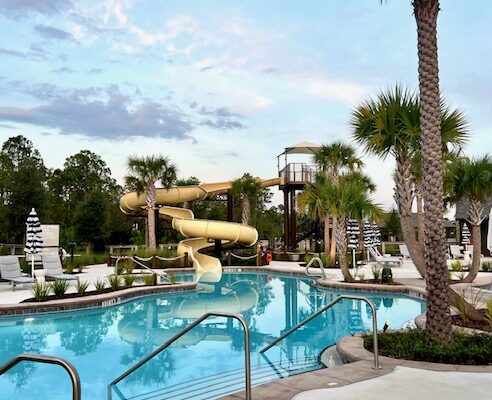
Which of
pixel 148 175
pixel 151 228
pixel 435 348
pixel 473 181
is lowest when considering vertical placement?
pixel 435 348

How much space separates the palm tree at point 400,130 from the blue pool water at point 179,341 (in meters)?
2.90

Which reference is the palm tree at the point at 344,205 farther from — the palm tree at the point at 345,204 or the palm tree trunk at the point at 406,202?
the palm tree trunk at the point at 406,202

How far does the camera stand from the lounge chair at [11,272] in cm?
1520

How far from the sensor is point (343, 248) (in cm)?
1734

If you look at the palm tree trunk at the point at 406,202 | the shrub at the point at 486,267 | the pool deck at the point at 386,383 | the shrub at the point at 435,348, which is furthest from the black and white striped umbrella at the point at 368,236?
the pool deck at the point at 386,383

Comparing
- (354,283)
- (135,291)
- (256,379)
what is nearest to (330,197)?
(354,283)

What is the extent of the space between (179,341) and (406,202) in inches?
208

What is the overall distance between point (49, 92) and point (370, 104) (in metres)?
18.3

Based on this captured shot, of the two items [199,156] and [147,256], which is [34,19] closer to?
[147,256]

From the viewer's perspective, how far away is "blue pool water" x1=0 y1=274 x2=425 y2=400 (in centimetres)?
714

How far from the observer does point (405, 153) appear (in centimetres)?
984

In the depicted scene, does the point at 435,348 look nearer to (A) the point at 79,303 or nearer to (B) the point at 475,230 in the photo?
(A) the point at 79,303

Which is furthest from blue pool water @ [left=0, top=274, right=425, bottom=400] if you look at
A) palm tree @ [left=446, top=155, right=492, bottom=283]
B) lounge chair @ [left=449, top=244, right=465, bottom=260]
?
lounge chair @ [left=449, top=244, right=465, bottom=260]

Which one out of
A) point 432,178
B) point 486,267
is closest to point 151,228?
point 486,267
